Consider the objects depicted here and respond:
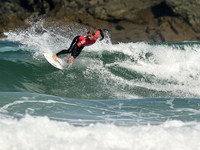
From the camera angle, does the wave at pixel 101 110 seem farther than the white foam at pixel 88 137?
Yes

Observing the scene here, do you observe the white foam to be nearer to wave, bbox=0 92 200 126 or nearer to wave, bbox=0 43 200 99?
wave, bbox=0 92 200 126

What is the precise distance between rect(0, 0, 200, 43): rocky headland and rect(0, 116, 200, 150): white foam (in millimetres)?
17071

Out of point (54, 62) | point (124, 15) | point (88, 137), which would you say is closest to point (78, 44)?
point (54, 62)

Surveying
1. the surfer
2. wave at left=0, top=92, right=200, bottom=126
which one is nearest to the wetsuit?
the surfer

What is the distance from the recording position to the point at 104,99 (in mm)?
6820

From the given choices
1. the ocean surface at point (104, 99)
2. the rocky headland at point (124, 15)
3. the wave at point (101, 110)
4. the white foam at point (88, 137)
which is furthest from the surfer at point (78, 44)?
the rocky headland at point (124, 15)

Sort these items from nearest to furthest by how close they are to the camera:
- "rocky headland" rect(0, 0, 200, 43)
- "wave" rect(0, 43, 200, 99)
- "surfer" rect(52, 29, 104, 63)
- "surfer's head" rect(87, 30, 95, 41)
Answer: "wave" rect(0, 43, 200, 99), "surfer's head" rect(87, 30, 95, 41), "surfer" rect(52, 29, 104, 63), "rocky headland" rect(0, 0, 200, 43)

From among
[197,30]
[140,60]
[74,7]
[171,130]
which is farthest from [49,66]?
[197,30]

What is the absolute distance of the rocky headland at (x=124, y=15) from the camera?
2081cm

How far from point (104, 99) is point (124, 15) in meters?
15.5

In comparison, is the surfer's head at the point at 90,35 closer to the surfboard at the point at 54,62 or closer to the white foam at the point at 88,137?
the surfboard at the point at 54,62

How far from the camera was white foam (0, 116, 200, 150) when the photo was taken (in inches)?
134

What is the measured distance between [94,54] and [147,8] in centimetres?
1253

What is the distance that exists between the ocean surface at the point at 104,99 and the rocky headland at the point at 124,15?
32.4 feet
